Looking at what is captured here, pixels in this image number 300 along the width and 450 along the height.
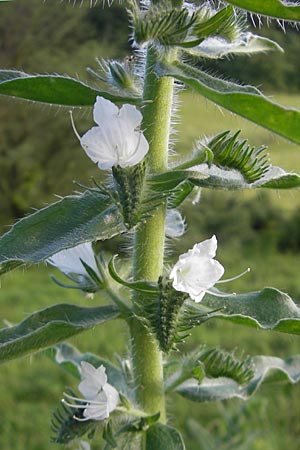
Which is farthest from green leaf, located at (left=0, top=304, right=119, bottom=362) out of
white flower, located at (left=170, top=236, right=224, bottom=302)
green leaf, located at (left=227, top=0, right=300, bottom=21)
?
green leaf, located at (left=227, top=0, right=300, bottom=21)

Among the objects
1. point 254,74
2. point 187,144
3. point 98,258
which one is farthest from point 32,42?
point 98,258

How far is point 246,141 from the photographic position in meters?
0.87

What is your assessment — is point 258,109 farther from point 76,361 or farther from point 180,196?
→ point 76,361

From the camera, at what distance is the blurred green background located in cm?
361

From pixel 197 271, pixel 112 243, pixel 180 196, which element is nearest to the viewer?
pixel 197 271

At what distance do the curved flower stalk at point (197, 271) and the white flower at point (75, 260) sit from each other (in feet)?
0.63

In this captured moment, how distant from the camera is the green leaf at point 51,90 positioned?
2.85ft

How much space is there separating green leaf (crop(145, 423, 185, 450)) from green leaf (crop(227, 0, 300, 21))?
51cm

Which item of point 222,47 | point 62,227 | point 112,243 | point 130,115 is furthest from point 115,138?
point 112,243

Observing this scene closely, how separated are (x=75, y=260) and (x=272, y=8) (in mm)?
423

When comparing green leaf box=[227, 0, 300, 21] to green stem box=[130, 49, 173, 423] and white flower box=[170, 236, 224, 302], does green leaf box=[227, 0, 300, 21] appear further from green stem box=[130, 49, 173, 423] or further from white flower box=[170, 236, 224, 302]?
white flower box=[170, 236, 224, 302]

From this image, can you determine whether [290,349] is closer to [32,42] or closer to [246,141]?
[32,42]

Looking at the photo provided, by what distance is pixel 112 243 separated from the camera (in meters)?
6.67

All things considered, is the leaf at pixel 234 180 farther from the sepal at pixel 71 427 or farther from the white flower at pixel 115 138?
the sepal at pixel 71 427
